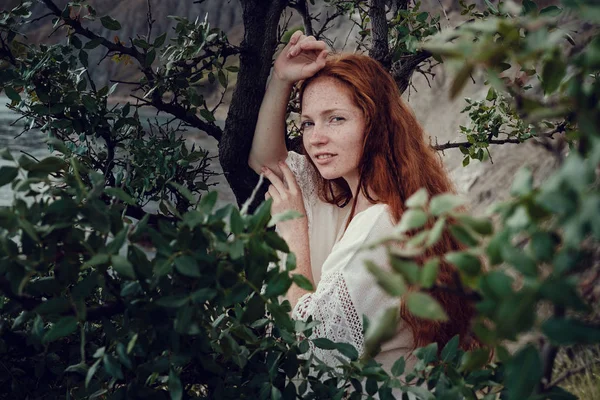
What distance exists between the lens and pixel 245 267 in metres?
0.95

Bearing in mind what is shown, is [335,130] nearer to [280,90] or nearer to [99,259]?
[280,90]

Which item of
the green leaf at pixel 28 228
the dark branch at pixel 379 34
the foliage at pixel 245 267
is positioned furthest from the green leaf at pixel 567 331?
the dark branch at pixel 379 34

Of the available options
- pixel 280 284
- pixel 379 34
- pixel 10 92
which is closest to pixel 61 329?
pixel 280 284

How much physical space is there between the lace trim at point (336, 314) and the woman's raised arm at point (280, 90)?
2.15 ft

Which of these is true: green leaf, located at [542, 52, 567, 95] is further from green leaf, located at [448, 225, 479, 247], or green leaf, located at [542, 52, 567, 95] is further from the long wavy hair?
the long wavy hair

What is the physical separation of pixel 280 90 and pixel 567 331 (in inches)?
67.3

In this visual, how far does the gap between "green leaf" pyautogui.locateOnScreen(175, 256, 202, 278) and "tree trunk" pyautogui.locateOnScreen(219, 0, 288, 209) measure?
53.4 inches

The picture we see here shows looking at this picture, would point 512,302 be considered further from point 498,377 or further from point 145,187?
point 145,187

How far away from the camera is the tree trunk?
2.10m

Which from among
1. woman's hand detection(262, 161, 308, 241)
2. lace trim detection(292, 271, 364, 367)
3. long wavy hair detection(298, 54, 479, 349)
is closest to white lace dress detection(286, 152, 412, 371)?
lace trim detection(292, 271, 364, 367)

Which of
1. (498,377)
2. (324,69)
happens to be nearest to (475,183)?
(324,69)

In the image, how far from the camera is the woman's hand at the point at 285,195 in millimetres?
2053

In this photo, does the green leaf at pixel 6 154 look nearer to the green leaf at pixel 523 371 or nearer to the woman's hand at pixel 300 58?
the green leaf at pixel 523 371

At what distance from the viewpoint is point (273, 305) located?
3.32 feet
